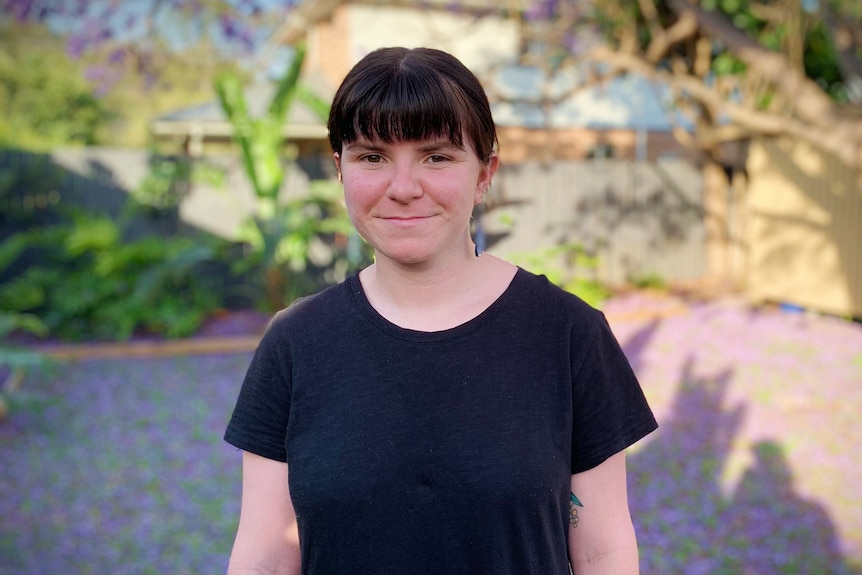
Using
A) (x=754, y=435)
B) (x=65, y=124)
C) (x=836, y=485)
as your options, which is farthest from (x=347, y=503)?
(x=65, y=124)

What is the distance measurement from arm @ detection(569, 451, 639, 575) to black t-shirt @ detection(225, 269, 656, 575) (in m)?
0.03

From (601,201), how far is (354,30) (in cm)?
816

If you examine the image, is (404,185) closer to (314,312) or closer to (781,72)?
(314,312)

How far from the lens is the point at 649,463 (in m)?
5.41

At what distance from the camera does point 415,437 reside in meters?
1.35

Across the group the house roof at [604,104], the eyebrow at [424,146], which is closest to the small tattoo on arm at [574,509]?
the eyebrow at [424,146]

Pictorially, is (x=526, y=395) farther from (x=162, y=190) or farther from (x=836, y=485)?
(x=162, y=190)

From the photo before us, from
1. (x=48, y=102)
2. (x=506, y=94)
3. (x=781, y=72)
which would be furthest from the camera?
(x=48, y=102)

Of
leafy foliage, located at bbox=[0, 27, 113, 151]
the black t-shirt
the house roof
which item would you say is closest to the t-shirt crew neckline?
the black t-shirt

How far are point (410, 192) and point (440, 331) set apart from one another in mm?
255

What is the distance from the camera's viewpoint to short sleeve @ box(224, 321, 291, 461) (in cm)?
145

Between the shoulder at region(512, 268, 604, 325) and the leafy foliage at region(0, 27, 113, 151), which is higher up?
the leafy foliage at region(0, 27, 113, 151)

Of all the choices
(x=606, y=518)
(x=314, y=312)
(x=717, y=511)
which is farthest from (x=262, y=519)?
(x=717, y=511)

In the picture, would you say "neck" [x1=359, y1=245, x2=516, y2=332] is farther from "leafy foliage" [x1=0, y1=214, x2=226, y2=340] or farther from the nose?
"leafy foliage" [x1=0, y1=214, x2=226, y2=340]
